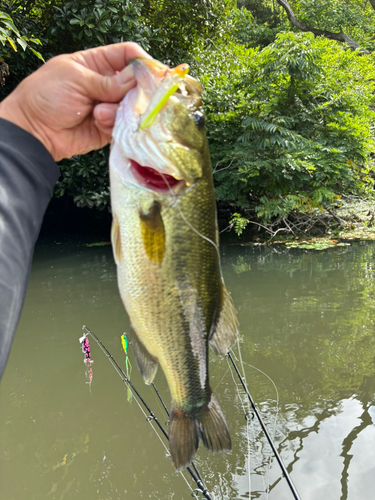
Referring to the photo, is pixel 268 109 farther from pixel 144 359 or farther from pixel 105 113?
pixel 144 359

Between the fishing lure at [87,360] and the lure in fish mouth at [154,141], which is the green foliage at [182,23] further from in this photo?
the lure in fish mouth at [154,141]

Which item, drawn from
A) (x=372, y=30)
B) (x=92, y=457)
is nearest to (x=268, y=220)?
(x=92, y=457)

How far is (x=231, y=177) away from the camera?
10984 millimetres

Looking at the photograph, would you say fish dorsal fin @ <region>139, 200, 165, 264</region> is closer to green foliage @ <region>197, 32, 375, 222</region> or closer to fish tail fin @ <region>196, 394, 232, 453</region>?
fish tail fin @ <region>196, 394, 232, 453</region>

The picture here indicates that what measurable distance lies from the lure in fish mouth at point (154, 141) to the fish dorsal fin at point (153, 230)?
2.5 inches

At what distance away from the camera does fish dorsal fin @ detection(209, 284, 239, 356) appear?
1.23 m

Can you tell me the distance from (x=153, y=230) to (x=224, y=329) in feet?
1.30

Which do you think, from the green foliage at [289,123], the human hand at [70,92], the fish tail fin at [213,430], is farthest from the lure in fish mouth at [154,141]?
the green foliage at [289,123]

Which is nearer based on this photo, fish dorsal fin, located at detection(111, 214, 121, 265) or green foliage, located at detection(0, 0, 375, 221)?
fish dorsal fin, located at detection(111, 214, 121, 265)

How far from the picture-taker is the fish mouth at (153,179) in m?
1.11

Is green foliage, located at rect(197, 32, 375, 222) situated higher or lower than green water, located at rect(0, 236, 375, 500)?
higher

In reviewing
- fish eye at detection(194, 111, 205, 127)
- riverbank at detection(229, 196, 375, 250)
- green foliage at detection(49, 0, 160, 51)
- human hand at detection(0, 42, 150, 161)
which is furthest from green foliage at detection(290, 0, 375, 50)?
fish eye at detection(194, 111, 205, 127)

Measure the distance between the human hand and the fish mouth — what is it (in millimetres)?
280

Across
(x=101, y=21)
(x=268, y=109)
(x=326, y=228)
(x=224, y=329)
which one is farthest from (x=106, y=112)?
(x=326, y=228)
